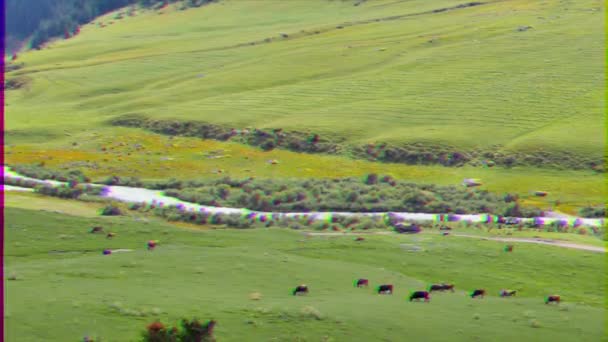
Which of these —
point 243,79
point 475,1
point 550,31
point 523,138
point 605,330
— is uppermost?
point 475,1

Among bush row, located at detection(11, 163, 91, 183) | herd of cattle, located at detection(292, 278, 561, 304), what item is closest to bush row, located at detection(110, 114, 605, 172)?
bush row, located at detection(11, 163, 91, 183)

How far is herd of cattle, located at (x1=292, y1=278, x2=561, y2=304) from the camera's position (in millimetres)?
43938

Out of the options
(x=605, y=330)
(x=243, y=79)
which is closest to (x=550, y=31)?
(x=243, y=79)

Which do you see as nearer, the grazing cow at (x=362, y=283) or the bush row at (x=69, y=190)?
the grazing cow at (x=362, y=283)

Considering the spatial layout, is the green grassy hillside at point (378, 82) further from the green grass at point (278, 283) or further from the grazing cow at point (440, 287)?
the grazing cow at point (440, 287)

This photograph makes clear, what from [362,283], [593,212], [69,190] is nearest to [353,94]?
[69,190]

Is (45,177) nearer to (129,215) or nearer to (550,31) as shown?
(129,215)

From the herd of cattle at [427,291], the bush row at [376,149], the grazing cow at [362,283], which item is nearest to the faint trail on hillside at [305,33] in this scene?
the bush row at [376,149]

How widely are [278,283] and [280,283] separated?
9 centimetres

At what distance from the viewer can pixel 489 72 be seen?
134 meters

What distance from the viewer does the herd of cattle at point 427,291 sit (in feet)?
144

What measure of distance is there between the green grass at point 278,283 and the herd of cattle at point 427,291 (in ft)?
1.64

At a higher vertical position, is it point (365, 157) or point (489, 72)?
point (489, 72)

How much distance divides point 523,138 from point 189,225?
4309cm
